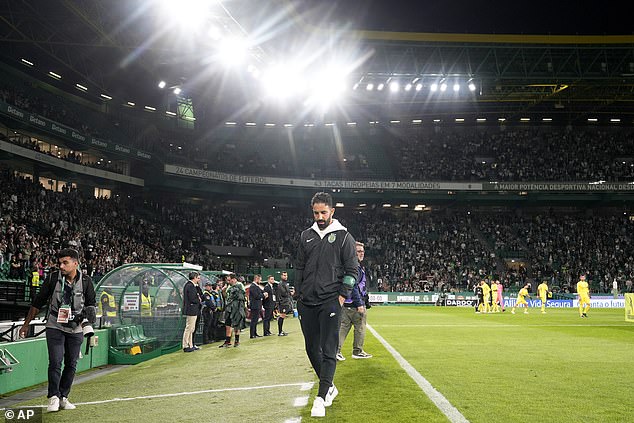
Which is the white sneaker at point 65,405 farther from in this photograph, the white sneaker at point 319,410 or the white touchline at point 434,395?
the white touchline at point 434,395

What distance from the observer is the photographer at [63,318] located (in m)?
7.49

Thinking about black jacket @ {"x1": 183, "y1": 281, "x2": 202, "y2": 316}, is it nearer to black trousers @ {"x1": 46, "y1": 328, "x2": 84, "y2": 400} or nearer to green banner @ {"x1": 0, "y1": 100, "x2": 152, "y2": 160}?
black trousers @ {"x1": 46, "y1": 328, "x2": 84, "y2": 400}

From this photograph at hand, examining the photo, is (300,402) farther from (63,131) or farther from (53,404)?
(63,131)

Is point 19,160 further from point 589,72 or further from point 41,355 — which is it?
point 589,72

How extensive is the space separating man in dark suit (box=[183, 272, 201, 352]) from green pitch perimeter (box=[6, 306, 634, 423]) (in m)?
1.73

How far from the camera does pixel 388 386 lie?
7840 millimetres

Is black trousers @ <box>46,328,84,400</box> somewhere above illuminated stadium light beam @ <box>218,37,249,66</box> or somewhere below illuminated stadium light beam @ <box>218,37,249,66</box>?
below

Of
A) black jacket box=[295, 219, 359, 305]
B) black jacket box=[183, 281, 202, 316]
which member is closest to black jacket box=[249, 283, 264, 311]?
black jacket box=[183, 281, 202, 316]

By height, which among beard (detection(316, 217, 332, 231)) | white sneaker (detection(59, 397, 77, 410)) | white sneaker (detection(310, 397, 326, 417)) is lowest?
white sneaker (detection(59, 397, 77, 410))

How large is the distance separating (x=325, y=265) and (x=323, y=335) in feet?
2.43

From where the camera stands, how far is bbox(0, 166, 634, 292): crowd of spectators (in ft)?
137

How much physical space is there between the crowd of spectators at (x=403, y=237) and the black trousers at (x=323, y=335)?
31.8 m

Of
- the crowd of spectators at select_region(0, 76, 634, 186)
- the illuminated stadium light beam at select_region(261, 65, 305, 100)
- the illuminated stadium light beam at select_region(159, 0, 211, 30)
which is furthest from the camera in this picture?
the crowd of spectators at select_region(0, 76, 634, 186)

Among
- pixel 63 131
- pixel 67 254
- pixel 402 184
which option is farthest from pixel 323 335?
pixel 402 184
